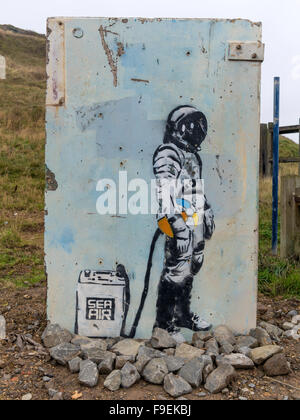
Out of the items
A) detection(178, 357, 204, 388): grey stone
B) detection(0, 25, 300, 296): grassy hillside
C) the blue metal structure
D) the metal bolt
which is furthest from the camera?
the blue metal structure

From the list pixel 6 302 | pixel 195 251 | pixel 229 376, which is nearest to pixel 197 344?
pixel 229 376

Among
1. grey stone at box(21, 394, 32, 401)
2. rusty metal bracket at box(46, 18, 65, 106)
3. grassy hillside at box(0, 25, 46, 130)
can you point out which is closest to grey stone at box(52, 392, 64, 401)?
grey stone at box(21, 394, 32, 401)

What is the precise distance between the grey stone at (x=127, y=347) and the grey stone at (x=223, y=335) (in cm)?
59

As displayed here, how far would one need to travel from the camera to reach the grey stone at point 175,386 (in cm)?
252

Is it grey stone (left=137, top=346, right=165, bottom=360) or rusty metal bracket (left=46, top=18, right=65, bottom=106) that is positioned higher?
rusty metal bracket (left=46, top=18, right=65, bottom=106)

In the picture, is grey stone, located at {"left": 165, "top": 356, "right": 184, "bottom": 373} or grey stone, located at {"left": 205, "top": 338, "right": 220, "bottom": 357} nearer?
grey stone, located at {"left": 165, "top": 356, "right": 184, "bottom": 373}

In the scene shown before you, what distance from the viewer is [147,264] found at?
10.6 feet

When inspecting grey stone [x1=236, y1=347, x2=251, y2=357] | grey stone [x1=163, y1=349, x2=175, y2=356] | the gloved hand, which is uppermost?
the gloved hand

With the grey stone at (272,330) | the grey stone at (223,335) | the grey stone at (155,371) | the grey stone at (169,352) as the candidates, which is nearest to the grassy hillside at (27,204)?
the grey stone at (272,330)

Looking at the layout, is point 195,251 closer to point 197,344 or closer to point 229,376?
point 197,344

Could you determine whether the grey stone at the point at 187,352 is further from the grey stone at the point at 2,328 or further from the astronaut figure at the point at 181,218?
the grey stone at the point at 2,328

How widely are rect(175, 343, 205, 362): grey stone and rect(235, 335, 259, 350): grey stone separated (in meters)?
0.32

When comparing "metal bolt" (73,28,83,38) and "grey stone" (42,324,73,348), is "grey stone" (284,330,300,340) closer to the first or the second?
"grey stone" (42,324,73,348)

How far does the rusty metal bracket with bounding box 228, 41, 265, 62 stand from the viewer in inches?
124
